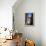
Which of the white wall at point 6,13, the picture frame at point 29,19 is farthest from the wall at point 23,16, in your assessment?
the white wall at point 6,13

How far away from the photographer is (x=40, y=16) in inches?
206

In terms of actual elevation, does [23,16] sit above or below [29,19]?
above

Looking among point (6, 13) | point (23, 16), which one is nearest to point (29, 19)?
point (23, 16)

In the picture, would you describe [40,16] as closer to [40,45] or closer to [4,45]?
[40,45]

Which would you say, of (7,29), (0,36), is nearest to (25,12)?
(7,29)

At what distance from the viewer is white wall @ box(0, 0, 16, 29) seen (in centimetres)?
417

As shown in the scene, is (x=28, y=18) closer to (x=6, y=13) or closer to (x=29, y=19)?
(x=29, y=19)

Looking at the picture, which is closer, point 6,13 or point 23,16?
point 6,13

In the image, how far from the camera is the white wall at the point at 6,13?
4.17 meters

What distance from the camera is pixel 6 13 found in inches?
165

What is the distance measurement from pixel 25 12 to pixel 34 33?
982 mm

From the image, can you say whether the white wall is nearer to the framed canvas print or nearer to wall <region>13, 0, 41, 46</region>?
wall <region>13, 0, 41, 46</region>

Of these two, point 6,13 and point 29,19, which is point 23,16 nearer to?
point 29,19

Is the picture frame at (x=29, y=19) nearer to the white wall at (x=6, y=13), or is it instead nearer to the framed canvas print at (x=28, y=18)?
the framed canvas print at (x=28, y=18)
